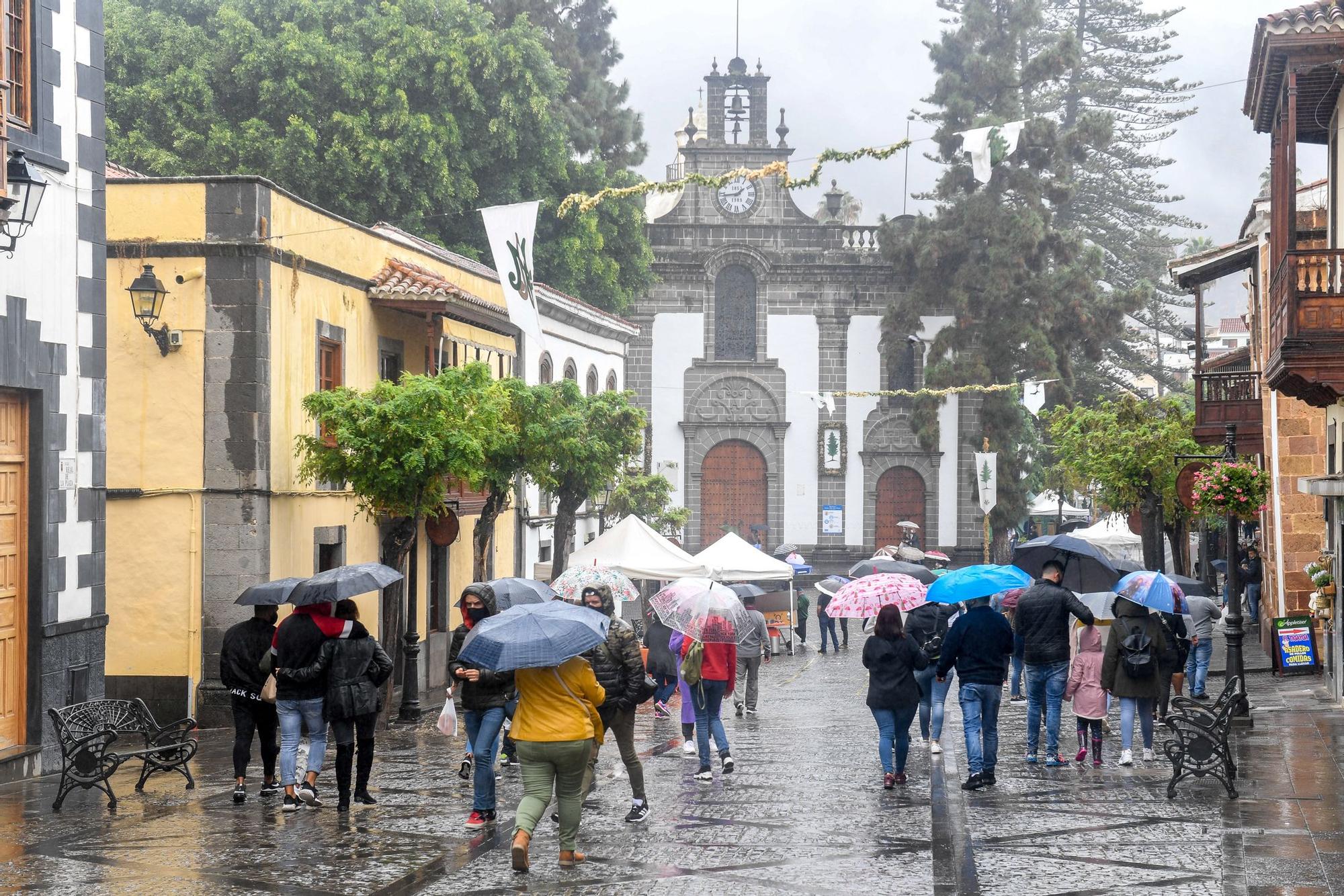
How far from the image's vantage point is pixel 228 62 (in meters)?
34.2

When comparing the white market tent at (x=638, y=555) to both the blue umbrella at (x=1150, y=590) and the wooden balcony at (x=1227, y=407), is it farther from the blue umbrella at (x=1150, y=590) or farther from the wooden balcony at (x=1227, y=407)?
the blue umbrella at (x=1150, y=590)

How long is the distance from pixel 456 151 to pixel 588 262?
17.7ft

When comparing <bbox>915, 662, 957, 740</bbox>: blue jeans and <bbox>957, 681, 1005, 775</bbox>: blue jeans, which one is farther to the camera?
<bbox>915, 662, 957, 740</bbox>: blue jeans

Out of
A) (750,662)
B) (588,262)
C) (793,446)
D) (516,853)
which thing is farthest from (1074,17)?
(516,853)

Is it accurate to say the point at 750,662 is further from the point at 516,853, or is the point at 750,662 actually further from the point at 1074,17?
the point at 1074,17

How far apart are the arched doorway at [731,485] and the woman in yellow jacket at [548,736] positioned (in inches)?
1540

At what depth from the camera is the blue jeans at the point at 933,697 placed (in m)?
13.4

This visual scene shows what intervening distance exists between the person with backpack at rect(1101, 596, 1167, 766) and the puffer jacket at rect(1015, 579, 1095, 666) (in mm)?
368

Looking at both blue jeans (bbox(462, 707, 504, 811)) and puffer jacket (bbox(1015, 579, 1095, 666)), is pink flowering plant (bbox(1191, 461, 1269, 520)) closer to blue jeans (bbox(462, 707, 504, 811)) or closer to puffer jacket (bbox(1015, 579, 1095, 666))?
puffer jacket (bbox(1015, 579, 1095, 666))

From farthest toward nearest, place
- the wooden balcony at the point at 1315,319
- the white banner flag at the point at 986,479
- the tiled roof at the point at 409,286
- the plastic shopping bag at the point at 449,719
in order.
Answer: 1. the white banner flag at the point at 986,479
2. the tiled roof at the point at 409,286
3. the wooden balcony at the point at 1315,319
4. the plastic shopping bag at the point at 449,719

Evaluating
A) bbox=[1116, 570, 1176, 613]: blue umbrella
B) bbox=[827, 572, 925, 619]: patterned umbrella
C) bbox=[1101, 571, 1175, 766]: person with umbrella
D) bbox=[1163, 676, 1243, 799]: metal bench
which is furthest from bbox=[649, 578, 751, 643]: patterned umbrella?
bbox=[1163, 676, 1243, 799]: metal bench

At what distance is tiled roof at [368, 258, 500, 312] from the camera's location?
69.8ft

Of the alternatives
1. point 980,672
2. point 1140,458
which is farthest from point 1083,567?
point 1140,458

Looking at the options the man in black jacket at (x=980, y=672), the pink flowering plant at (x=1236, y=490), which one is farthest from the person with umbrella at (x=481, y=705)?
the pink flowering plant at (x=1236, y=490)
